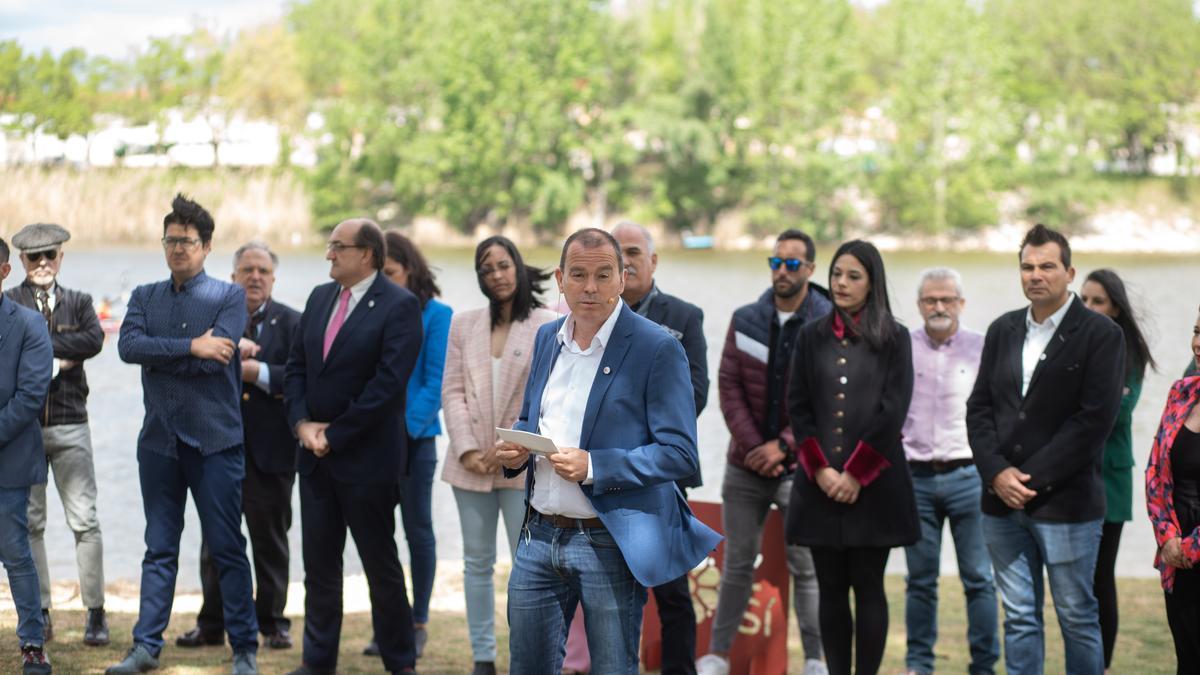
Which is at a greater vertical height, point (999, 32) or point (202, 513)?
point (999, 32)

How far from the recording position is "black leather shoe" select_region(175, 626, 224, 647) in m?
6.38

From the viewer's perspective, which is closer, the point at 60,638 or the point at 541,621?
the point at 541,621

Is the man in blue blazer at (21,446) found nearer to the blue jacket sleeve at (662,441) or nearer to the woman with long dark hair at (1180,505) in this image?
the blue jacket sleeve at (662,441)

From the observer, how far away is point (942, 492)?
6523mm

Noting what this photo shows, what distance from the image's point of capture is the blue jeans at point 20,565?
5312 millimetres

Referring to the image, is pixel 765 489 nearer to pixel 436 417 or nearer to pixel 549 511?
pixel 436 417

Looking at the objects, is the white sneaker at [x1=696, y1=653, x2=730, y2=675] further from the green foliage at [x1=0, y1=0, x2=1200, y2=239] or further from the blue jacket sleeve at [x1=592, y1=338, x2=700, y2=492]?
the green foliage at [x1=0, y1=0, x2=1200, y2=239]

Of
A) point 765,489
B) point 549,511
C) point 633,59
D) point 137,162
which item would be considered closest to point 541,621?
point 549,511

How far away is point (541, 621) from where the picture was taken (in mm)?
4145

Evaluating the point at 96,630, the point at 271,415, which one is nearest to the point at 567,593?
the point at 271,415

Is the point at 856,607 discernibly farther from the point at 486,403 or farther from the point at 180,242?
the point at 180,242

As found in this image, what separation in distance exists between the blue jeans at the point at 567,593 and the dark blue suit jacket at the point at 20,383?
226cm

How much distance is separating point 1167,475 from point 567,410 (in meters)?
2.19

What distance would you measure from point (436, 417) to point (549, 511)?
8.70 feet
